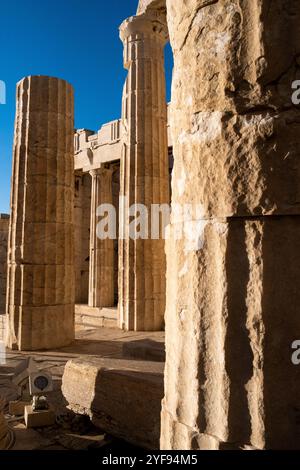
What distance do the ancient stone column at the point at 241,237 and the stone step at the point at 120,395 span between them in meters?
1.78

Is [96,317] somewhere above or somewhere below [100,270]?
below

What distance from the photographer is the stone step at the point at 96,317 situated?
1307 cm

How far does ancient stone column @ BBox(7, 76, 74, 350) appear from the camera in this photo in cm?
882

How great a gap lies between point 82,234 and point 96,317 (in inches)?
216

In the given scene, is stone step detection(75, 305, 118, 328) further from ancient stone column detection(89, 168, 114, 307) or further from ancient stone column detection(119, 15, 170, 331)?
ancient stone column detection(119, 15, 170, 331)

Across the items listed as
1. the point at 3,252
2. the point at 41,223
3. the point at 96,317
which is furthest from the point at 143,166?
the point at 3,252

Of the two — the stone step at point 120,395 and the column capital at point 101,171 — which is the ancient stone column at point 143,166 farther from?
the stone step at point 120,395

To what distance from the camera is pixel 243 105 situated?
6.09 feet

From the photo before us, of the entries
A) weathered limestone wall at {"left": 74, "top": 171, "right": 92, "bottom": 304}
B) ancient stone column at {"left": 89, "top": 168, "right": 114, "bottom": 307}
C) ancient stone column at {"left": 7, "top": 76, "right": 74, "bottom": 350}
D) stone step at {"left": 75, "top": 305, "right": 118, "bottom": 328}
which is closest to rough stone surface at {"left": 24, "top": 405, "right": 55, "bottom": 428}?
ancient stone column at {"left": 7, "top": 76, "right": 74, "bottom": 350}

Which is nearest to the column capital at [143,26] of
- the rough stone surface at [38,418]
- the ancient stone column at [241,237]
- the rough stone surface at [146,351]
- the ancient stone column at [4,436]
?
the rough stone surface at [146,351]

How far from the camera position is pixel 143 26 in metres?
11.1

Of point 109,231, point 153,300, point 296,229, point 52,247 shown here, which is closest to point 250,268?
point 296,229

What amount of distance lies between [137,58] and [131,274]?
19.2 ft

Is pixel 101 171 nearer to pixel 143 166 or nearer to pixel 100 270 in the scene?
pixel 100 270
